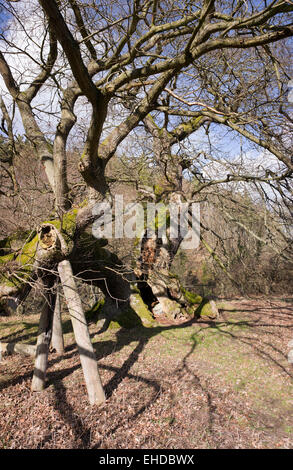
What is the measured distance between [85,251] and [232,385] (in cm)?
399

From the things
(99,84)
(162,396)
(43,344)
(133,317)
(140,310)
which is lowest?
(162,396)

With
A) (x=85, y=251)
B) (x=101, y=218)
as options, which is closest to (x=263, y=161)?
(x=101, y=218)

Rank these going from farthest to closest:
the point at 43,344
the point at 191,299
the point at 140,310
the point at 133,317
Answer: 1. the point at 191,299
2. the point at 140,310
3. the point at 133,317
4. the point at 43,344

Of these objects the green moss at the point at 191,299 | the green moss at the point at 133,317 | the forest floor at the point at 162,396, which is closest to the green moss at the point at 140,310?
the green moss at the point at 133,317

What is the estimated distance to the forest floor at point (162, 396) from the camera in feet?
11.4

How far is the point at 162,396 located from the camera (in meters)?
4.41

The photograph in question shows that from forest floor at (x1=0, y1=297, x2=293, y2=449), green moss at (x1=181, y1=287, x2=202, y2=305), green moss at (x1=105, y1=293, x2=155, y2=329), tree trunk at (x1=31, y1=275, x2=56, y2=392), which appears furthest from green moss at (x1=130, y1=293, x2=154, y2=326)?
tree trunk at (x1=31, y1=275, x2=56, y2=392)

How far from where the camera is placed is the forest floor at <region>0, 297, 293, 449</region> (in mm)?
3469

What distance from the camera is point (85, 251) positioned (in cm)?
600

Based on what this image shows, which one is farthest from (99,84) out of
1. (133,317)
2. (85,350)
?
(133,317)

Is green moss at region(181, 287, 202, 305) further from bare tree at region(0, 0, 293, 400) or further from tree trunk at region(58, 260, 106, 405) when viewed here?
tree trunk at region(58, 260, 106, 405)

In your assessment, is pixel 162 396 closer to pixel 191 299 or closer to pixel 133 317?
pixel 133 317
